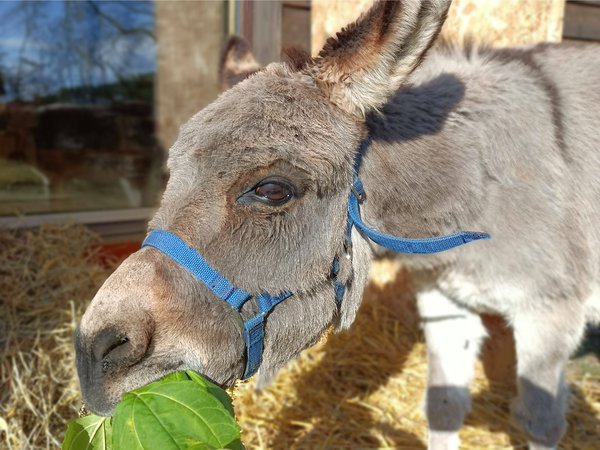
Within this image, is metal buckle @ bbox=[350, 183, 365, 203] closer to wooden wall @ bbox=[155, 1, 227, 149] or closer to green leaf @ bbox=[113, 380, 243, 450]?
green leaf @ bbox=[113, 380, 243, 450]

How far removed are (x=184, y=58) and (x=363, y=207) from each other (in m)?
3.83

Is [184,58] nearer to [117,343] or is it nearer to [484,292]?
[484,292]

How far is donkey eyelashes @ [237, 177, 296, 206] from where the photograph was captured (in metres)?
1.47

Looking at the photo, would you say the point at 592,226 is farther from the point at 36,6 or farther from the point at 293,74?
the point at 36,6

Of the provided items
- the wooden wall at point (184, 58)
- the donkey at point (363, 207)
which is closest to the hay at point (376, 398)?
the donkey at point (363, 207)

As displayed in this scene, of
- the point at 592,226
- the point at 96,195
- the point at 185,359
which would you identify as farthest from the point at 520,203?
the point at 96,195

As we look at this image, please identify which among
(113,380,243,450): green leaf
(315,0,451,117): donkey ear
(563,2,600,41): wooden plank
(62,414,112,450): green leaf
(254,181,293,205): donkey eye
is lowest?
(62,414,112,450): green leaf

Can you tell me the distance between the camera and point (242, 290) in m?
1.47

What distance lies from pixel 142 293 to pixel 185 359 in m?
0.19

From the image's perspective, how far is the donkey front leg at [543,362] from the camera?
2.09 metres

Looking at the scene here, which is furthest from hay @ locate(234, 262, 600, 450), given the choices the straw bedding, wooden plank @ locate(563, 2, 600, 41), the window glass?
the window glass

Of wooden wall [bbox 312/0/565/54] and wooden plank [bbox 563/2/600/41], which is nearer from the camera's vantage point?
wooden wall [bbox 312/0/565/54]

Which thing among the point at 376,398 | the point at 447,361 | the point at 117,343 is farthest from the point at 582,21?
the point at 117,343

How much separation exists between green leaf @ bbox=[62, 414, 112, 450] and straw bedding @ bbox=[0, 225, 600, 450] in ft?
3.20
